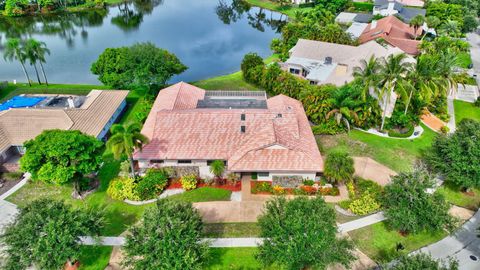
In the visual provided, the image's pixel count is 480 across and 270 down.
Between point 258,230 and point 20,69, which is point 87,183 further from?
point 20,69

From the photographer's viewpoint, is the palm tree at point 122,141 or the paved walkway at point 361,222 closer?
the paved walkway at point 361,222

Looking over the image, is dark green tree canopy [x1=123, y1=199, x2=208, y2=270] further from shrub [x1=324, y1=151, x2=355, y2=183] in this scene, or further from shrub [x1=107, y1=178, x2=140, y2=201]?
shrub [x1=324, y1=151, x2=355, y2=183]

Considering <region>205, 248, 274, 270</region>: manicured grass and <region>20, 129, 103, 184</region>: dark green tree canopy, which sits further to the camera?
<region>20, 129, 103, 184</region>: dark green tree canopy

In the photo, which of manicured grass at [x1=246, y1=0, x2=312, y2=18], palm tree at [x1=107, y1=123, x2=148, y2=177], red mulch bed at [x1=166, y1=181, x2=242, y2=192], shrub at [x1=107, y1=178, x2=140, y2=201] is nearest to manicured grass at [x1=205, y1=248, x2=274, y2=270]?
red mulch bed at [x1=166, y1=181, x2=242, y2=192]

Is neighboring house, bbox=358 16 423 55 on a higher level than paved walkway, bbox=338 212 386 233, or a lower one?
higher

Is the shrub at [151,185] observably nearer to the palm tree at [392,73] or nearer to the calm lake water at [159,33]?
the palm tree at [392,73]

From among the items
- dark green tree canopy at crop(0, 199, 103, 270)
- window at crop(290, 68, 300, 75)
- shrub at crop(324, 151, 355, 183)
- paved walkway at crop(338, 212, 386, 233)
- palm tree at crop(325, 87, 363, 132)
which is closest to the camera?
dark green tree canopy at crop(0, 199, 103, 270)

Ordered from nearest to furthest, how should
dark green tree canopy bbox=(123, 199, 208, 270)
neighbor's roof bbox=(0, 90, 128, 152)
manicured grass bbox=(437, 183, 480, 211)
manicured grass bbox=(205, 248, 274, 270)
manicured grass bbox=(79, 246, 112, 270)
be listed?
1. dark green tree canopy bbox=(123, 199, 208, 270)
2. manicured grass bbox=(205, 248, 274, 270)
3. manicured grass bbox=(79, 246, 112, 270)
4. manicured grass bbox=(437, 183, 480, 211)
5. neighbor's roof bbox=(0, 90, 128, 152)

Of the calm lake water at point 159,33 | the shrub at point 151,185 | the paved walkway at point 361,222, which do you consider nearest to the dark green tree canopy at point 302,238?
the paved walkway at point 361,222

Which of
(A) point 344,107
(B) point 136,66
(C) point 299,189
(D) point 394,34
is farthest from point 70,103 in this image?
(D) point 394,34
